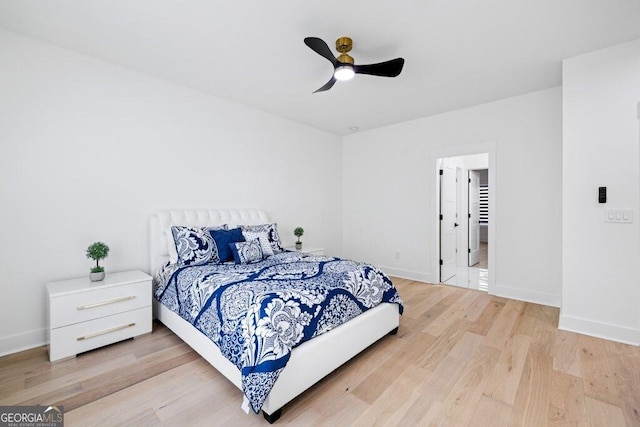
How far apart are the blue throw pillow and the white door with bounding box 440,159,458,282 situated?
10.7 ft

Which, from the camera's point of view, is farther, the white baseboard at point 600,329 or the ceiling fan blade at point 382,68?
the white baseboard at point 600,329

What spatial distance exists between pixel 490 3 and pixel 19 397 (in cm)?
421

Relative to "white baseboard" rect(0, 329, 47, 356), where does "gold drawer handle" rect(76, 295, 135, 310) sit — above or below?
above

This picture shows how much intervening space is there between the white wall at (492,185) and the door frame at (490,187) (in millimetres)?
19

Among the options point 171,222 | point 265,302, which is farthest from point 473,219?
point 171,222

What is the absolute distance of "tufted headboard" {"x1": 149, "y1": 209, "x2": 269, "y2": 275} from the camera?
304cm

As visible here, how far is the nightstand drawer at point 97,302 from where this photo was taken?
2.22 metres

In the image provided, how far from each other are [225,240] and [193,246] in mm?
322

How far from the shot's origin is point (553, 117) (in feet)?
11.2

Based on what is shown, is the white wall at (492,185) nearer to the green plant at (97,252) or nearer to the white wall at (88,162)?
the white wall at (88,162)

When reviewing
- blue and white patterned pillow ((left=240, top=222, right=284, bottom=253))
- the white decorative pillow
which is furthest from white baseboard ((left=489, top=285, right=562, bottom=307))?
the white decorative pillow

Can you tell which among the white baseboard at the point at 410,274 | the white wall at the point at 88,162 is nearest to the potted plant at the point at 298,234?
the white wall at the point at 88,162

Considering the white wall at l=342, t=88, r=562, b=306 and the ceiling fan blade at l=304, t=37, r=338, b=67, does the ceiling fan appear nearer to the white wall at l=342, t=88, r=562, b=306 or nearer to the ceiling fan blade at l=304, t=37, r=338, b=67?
the ceiling fan blade at l=304, t=37, r=338, b=67

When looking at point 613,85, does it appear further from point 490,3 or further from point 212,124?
A: point 212,124
